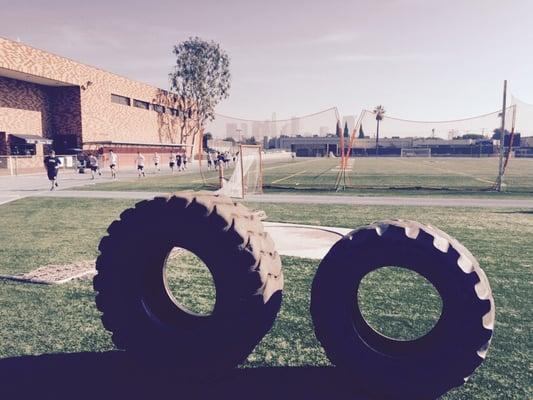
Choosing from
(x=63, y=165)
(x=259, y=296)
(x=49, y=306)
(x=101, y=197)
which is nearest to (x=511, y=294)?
(x=259, y=296)

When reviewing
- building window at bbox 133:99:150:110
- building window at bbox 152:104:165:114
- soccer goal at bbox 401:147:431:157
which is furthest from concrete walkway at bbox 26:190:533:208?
soccer goal at bbox 401:147:431:157

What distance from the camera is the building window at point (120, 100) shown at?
49000 millimetres

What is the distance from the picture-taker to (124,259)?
4031 mm

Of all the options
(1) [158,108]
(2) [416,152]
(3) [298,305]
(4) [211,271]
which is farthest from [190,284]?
(2) [416,152]

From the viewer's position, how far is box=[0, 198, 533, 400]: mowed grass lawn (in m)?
3.96

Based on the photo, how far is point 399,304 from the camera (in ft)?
17.5

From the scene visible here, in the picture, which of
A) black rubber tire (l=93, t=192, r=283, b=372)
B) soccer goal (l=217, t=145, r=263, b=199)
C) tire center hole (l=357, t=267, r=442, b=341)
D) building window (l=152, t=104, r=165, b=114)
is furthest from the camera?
building window (l=152, t=104, r=165, b=114)

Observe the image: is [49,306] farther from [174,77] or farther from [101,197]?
[174,77]

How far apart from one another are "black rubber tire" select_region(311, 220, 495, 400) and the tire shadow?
1.02ft

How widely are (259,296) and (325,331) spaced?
0.66 metres

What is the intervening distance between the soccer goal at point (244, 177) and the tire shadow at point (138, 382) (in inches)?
522

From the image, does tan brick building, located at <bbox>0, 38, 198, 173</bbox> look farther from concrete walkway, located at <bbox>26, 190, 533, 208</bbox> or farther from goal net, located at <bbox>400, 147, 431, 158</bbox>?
goal net, located at <bbox>400, 147, 431, 158</bbox>

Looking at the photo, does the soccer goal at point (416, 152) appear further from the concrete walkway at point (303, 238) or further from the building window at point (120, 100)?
the concrete walkway at point (303, 238)

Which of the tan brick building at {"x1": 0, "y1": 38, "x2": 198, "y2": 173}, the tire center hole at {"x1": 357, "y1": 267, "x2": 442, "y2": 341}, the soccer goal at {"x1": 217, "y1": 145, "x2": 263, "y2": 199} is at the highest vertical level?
the tan brick building at {"x1": 0, "y1": 38, "x2": 198, "y2": 173}
